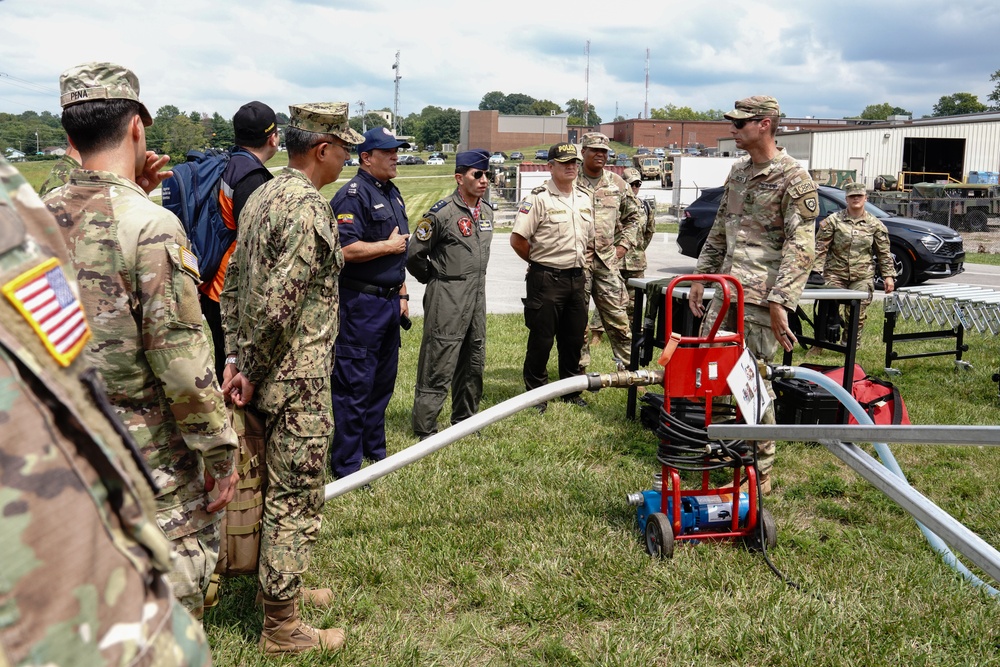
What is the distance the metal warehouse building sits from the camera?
1476 inches

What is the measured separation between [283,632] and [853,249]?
8.19m

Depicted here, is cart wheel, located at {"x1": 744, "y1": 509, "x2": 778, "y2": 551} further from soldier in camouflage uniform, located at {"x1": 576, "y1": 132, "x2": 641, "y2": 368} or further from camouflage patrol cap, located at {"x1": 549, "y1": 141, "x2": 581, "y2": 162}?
camouflage patrol cap, located at {"x1": 549, "y1": 141, "x2": 581, "y2": 162}

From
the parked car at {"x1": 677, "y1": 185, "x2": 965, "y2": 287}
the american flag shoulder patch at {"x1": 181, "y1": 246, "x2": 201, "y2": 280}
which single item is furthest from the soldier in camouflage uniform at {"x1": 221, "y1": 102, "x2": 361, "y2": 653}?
the parked car at {"x1": 677, "y1": 185, "x2": 965, "y2": 287}

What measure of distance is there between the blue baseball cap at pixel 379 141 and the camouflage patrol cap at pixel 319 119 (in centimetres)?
193

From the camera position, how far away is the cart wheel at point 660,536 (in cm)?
412

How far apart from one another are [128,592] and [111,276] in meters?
1.32

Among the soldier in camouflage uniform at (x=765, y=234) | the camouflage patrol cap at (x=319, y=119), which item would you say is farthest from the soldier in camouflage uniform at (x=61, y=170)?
the soldier in camouflage uniform at (x=765, y=234)

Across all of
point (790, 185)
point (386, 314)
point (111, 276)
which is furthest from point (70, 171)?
point (790, 185)

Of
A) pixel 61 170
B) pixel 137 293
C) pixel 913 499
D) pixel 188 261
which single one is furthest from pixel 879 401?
pixel 61 170

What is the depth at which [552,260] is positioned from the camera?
22.3 feet

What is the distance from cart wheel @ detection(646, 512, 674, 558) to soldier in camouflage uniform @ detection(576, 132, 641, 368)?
3.21 m

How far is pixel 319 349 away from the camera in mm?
3268

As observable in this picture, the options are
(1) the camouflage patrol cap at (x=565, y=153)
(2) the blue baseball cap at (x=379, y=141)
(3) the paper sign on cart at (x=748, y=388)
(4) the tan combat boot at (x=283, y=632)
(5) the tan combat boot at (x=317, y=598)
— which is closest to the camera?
(4) the tan combat boot at (x=283, y=632)

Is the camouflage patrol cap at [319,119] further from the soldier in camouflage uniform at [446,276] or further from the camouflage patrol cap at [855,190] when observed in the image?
the camouflage patrol cap at [855,190]
